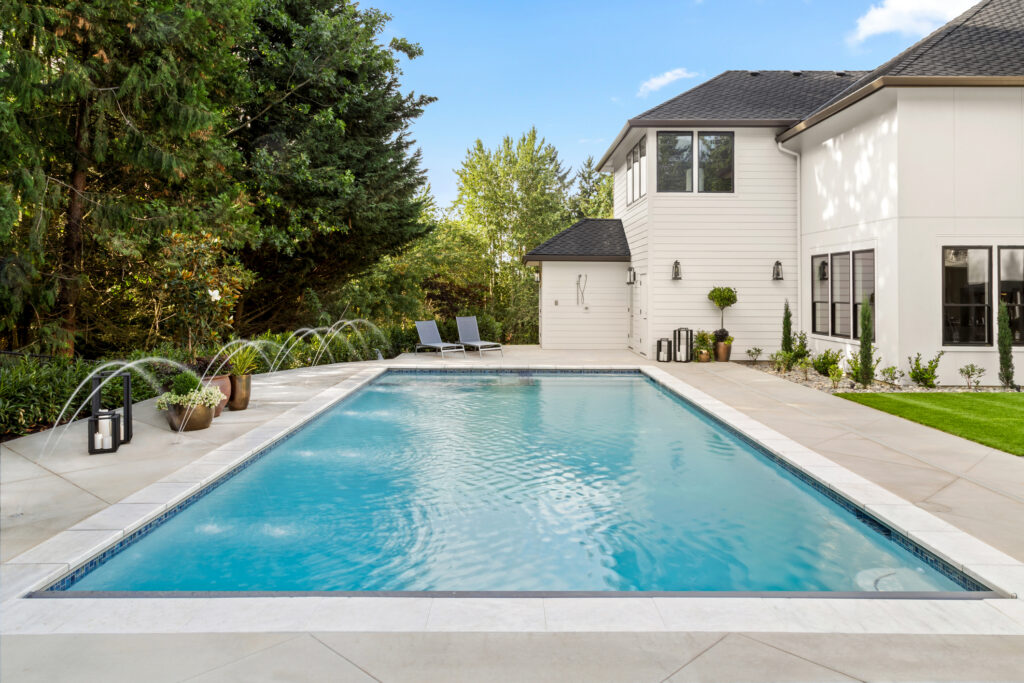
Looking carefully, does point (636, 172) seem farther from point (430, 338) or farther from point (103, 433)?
point (103, 433)

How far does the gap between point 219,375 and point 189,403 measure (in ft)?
3.74

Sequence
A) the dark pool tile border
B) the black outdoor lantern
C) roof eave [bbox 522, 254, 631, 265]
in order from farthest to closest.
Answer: roof eave [bbox 522, 254, 631, 265], the black outdoor lantern, the dark pool tile border

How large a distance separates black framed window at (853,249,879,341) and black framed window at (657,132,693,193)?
3.59 metres

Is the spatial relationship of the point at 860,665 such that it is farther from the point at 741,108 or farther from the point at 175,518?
the point at 741,108

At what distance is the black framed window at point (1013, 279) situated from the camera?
9.31m

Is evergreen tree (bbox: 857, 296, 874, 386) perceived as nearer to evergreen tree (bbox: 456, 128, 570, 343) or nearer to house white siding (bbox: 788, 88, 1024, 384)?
house white siding (bbox: 788, 88, 1024, 384)

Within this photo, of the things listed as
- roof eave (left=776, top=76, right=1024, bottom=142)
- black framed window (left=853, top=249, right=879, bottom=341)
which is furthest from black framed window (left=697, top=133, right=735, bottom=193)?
roof eave (left=776, top=76, right=1024, bottom=142)

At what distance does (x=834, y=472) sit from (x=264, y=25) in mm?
14894

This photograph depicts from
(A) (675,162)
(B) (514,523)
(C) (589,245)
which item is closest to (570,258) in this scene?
(C) (589,245)

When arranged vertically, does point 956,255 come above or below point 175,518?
above

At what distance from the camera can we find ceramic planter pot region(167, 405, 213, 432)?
6.27 meters

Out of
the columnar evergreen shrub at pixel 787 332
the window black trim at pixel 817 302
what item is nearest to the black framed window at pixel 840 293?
the window black trim at pixel 817 302

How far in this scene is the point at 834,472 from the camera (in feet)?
15.7

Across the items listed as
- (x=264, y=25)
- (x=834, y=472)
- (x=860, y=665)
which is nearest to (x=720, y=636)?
(x=860, y=665)
